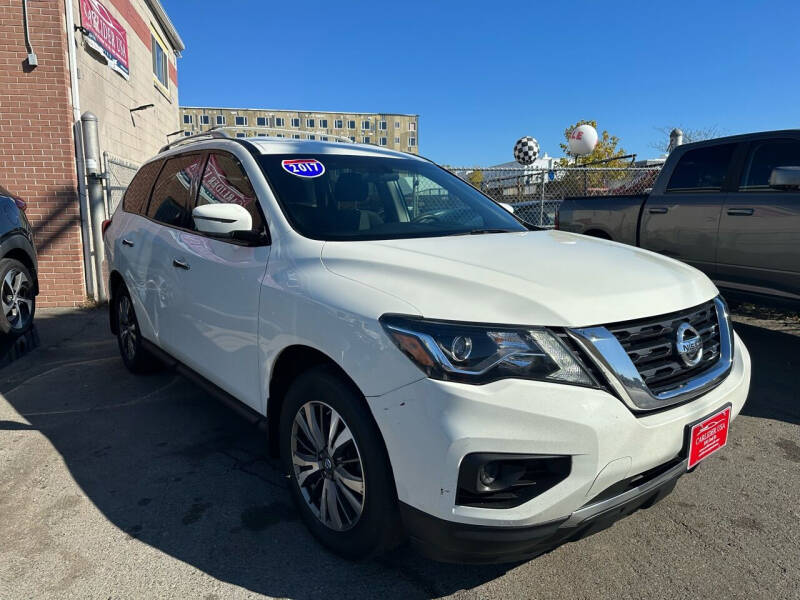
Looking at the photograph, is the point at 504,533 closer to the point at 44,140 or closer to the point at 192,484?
the point at 192,484

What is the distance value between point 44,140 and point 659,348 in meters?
8.21

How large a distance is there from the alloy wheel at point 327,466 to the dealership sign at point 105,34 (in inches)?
318

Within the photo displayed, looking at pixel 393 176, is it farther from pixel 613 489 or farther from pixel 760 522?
pixel 760 522

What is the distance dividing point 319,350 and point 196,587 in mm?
1074

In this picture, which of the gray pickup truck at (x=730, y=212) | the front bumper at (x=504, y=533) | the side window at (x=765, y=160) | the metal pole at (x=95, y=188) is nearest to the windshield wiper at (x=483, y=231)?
the front bumper at (x=504, y=533)

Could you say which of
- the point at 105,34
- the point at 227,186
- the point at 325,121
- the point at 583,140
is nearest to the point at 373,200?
the point at 227,186

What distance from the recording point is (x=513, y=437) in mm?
1766

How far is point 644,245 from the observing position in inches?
245

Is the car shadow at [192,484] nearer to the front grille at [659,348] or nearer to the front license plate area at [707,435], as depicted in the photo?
the front license plate area at [707,435]

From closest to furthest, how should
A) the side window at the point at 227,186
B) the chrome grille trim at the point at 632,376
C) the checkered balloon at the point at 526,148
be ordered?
the chrome grille trim at the point at 632,376, the side window at the point at 227,186, the checkered balloon at the point at 526,148

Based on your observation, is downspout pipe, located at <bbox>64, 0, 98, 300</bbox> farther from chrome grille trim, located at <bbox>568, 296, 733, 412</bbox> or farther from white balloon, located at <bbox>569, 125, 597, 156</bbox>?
white balloon, located at <bbox>569, 125, 597, 156</bbox>

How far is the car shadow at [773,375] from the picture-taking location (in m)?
4.08

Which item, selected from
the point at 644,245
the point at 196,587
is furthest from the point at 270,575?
the point at 644,245

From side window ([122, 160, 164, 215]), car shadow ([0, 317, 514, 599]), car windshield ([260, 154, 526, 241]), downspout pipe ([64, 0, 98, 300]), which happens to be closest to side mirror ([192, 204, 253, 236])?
car windshield ([260, 154, 526, 241])
